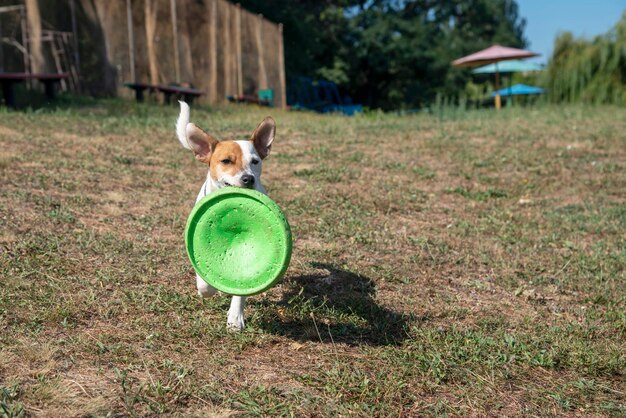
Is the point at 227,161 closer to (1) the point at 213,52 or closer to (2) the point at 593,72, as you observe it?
(1) the point at 213,52

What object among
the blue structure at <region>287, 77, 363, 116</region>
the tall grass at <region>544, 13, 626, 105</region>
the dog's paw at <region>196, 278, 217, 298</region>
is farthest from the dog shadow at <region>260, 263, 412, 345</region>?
the blue structure at <region>287, 77, 363, 116</region>

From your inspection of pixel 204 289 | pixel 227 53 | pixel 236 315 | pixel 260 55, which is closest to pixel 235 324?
pixel 236 315

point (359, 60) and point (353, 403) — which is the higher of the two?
point (359, 60)

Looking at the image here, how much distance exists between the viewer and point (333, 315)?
16.0ft

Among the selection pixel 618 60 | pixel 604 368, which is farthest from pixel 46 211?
pixel 618 60

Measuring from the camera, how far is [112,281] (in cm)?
520

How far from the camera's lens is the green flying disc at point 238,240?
4.17 metres

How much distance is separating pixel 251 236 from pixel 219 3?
662 inches

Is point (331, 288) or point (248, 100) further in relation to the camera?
point (248, 100)

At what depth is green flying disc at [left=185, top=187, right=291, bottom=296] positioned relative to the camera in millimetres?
4172

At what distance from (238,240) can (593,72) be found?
16.4m

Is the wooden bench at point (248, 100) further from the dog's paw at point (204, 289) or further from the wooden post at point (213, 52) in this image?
the dog's paw at point (204, 289)

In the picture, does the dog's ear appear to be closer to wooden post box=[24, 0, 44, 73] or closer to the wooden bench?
wooden post box=[24, 0, 44, 73]

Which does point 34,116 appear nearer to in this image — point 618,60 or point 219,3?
point 219,3
